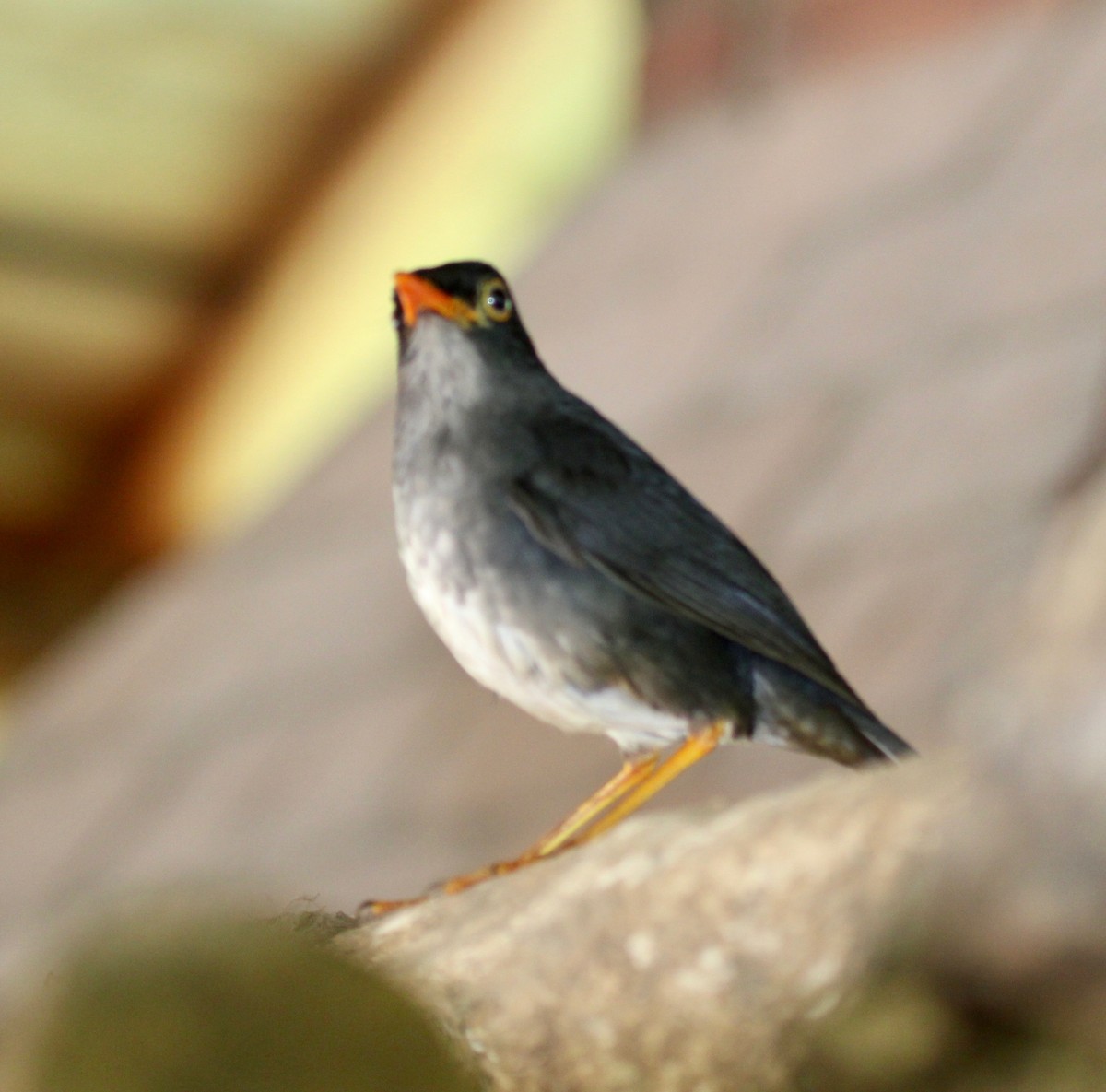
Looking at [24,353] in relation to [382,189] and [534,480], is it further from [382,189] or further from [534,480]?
[534,480]

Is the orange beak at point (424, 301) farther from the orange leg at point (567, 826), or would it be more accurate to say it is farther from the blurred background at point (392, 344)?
the blurred background at point (392, 344)

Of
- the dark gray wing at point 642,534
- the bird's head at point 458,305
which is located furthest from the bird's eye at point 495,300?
the dark gray wing at point 642,534

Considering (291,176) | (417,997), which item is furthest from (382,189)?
(417,997)

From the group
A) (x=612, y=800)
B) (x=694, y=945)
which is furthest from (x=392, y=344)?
(x=694, y=945)

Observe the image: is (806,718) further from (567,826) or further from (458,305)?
(458,305)

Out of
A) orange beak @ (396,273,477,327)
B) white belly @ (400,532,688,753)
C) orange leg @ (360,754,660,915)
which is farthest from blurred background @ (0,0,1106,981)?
orange beak @ (396,273,477,327)

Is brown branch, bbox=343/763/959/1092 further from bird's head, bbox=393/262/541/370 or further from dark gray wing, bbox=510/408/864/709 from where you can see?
bird's head, bbox=393/262/541/370
